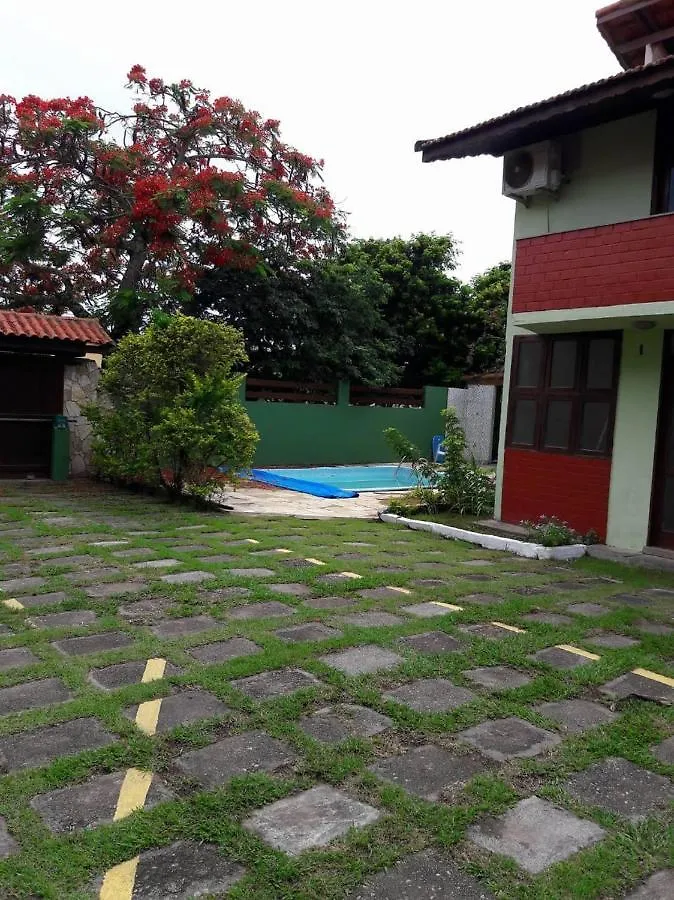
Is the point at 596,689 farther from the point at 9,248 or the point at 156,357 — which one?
the point at 9,248

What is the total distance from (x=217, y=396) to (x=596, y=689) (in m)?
6.61

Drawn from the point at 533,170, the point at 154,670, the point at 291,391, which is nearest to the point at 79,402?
the point at 291,391

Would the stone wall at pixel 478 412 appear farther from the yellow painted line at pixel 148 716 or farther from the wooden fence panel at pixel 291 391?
the yellow painted line at pixel 148 716

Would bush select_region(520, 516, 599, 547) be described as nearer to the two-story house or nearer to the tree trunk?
the two-story house

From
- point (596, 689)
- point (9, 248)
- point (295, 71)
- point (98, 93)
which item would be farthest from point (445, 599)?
point (98, 93)

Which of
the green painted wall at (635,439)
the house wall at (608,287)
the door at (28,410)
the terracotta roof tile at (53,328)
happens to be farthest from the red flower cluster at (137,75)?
the green painted wall at (635,439)

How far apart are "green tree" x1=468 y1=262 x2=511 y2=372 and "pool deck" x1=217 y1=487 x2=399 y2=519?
8.74 m

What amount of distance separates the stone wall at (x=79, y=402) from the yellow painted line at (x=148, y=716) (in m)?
9.14

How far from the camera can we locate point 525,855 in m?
2.19

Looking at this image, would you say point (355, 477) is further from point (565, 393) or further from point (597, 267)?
point (597, 267)

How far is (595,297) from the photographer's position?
712 cm

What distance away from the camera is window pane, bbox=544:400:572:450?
26.1 ft

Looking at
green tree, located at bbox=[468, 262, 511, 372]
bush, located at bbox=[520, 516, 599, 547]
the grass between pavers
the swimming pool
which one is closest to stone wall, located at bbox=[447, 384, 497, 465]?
green tree, located at bbox=[468, 262, 511, 372]

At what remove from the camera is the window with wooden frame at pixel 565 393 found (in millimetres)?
7602
